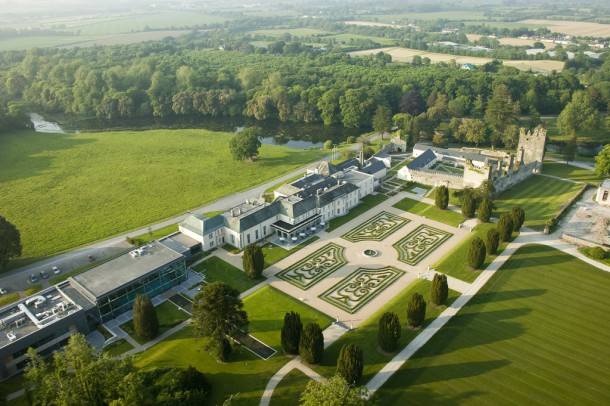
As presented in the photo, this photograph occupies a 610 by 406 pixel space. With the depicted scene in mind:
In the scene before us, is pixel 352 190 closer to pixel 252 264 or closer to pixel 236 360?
pixel 252 264

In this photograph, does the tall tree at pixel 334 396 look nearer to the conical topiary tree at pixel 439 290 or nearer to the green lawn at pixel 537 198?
the conical topiary tree at pixel 439 290

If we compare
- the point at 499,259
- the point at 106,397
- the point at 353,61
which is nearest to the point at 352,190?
the point at 499,259

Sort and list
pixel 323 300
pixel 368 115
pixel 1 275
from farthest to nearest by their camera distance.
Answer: pixel 368 115 → pixel 1 275 → pixel 323 300

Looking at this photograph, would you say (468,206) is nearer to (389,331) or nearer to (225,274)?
(389,331)

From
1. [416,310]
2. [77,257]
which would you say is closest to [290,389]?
[416,310]

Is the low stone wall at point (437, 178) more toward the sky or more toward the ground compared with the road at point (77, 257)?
more toward the sky

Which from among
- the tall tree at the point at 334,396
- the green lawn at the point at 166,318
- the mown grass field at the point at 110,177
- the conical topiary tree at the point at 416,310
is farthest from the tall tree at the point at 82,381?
the mown grass field at the point at 110,177
